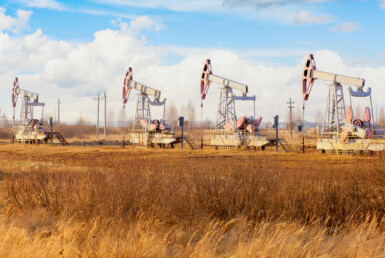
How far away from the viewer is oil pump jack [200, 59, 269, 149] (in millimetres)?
39438

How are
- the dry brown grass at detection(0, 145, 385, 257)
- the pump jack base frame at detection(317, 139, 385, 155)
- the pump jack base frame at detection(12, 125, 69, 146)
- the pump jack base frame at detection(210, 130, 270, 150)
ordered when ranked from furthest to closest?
the pump jack base frame at detection(12, 125, 69, 146) < the pump jack base frame at detection(210, 130, 270, 150) < the pump jack base frame at detection(317, 139, 385, 155) < the dry brown grass at detection(0, 145, 385, 257)

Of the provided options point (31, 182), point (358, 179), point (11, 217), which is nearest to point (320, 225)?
point (358, 179)

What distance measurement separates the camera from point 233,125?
40.5 m

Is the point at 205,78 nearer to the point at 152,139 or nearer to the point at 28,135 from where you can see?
the point at 152,139

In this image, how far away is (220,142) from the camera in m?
41.5

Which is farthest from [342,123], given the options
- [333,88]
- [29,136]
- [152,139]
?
[29,136]

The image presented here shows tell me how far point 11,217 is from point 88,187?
5.26 feet

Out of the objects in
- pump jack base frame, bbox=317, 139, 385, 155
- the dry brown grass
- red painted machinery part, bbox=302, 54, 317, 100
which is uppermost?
red painted machinery part, bbox=302, 54, 317, 100

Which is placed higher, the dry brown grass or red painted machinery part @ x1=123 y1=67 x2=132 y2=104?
red painted machinery part @ x1=123 y1=67 x2=132 y2=104

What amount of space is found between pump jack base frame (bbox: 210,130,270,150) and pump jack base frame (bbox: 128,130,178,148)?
4830 mm

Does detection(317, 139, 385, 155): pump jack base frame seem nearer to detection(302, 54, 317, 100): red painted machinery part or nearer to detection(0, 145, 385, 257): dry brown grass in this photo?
detection(302, 54, 317, 100): red painted machinery part

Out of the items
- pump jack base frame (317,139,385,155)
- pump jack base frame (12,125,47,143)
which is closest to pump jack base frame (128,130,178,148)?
pump jack base frame (12,125,47,143)

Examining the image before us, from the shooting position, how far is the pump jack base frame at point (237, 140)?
128 ft

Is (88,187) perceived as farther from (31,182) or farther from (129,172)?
(31,182)
